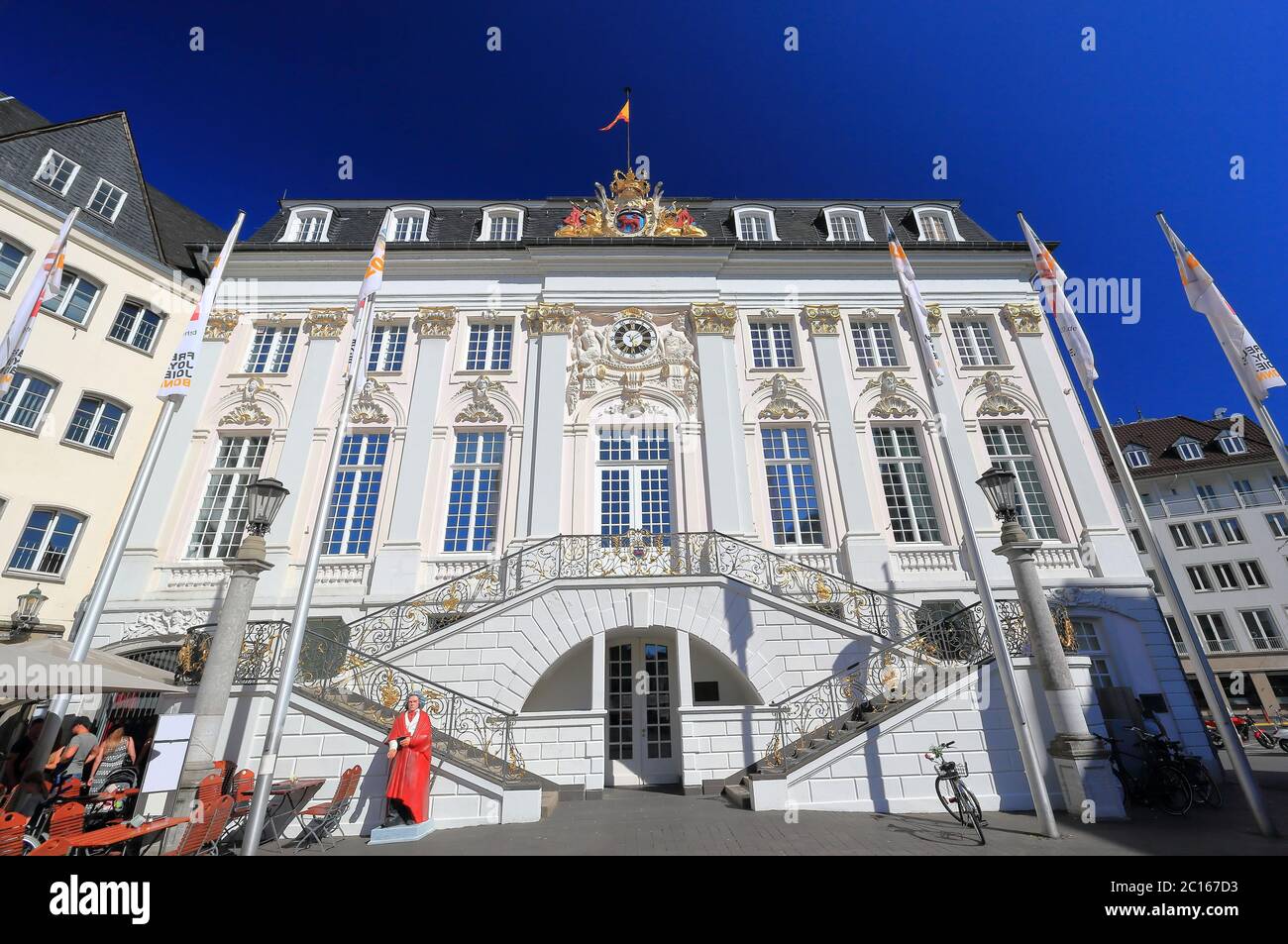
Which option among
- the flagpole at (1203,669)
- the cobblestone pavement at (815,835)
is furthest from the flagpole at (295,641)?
the flagpole at (1203,669)

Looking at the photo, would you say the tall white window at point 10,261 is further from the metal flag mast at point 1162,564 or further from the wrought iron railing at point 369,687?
the metal flag mast at point 1162,564

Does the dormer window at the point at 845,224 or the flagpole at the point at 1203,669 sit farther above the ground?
the dormer window at the point at 845,224

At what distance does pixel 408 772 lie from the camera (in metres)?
7.82

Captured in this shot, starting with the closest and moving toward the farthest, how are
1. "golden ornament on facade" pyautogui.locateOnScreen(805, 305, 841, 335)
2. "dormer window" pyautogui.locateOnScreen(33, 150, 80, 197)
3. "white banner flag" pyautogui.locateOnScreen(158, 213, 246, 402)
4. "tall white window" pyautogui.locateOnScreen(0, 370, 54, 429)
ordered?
"white banner flag" pyautogui.locateOnScreen(158, 213, 246, 402) → "tall white window" pyautogui.locateOnScreen(0, 370, 54, 429) → "dormer window" pyautogui.locateOnScreen(33, 150, 80, 197) → "golden ornament on facade" pyautogui.locateOnScreen(805, 305, 841, 335)

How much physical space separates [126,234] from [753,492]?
69.3 feet

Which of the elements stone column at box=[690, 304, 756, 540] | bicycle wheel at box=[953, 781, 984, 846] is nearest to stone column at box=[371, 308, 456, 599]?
stone column at box=[690, 304, 756, 540]

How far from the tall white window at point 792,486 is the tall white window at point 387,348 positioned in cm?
1144

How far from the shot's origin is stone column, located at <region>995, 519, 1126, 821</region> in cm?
827

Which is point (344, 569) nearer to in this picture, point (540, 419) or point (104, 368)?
point (540, 419)

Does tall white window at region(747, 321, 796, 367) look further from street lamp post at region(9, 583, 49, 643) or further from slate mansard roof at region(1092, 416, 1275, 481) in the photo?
slate mansard roof at region(1092, 416, 1275, 481)

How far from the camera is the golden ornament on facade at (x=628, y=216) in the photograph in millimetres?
18984

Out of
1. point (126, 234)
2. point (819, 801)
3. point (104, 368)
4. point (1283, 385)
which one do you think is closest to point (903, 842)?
point (819, 801)

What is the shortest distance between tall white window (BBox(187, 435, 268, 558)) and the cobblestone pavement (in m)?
10.1

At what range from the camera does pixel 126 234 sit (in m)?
17.7
